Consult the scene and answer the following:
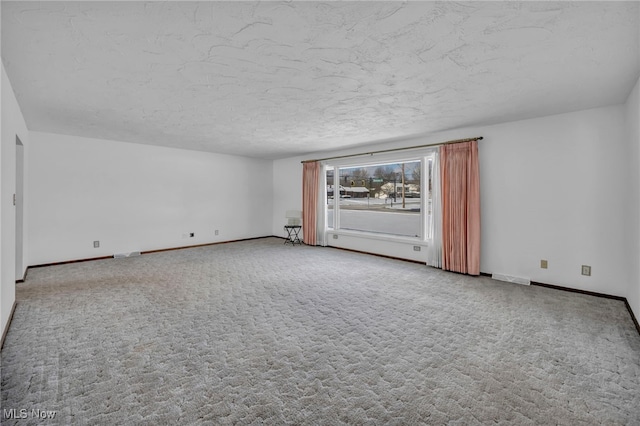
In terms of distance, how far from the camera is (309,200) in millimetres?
7125

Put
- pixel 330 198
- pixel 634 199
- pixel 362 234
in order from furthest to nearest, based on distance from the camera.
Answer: pixel 330 198 → pixel 362 234 → pixel 634 199

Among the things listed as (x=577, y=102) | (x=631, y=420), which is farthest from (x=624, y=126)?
(x=631, y=420)

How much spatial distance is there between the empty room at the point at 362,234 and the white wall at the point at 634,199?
0.06 m

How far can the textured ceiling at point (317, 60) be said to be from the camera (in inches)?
66.5

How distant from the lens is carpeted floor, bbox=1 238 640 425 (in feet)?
5.52

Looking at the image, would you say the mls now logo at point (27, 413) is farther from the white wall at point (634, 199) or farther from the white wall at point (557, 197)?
the white wall at point (557, 197)

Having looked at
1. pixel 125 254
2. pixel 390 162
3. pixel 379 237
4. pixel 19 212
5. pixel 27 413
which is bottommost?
pixel 27 413

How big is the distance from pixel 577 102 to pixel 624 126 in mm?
638

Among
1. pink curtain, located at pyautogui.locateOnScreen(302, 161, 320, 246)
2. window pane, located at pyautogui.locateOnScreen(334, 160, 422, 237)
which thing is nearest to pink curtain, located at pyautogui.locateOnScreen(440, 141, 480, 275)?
window pane, located at pyautogui.locateOnScreen(334, 160, 422, 237)

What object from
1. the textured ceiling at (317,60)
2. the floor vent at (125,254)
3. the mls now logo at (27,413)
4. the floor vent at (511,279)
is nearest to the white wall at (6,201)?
the textured ceiling at (317,60)

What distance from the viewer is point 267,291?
3744 millimetres

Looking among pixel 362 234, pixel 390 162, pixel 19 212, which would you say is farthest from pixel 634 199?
pixel 19 212

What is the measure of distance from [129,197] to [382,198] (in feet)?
17.5

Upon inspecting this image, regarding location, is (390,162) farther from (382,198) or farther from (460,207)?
(460,207)
